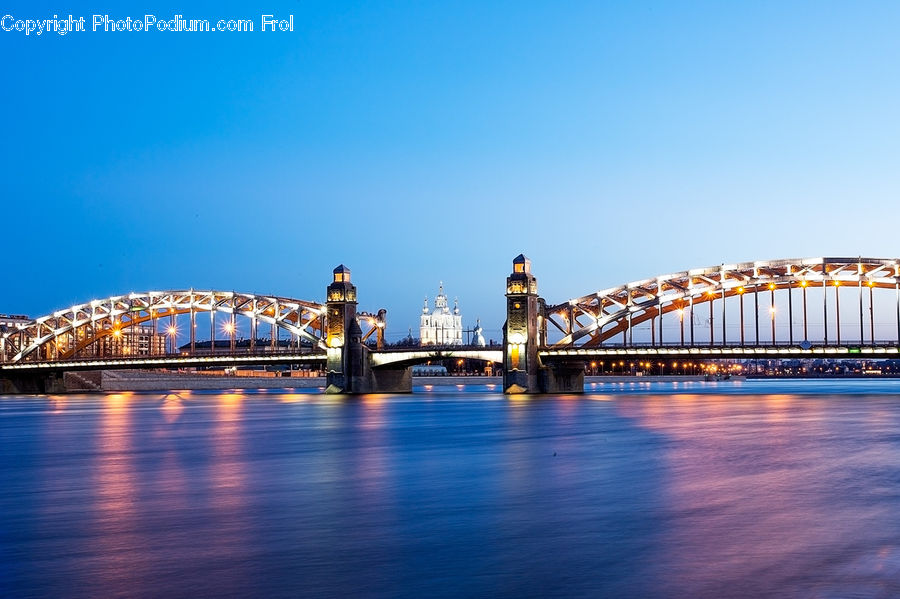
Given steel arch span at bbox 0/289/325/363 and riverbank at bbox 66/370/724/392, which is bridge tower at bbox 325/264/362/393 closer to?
steel arch span at bbox 0/289/325/363

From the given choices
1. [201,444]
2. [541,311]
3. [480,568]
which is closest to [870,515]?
[480,568]

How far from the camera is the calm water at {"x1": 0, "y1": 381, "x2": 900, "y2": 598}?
1154cm

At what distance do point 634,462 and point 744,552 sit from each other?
11915mm

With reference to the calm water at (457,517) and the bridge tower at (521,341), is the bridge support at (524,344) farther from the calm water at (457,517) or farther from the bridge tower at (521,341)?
the calm water at (457,517)

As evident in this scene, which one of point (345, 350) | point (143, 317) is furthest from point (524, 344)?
point (143, 317)

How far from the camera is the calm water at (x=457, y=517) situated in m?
11.5

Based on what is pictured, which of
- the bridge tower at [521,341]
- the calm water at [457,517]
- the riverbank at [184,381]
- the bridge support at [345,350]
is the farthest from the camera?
the riverbank at [184,381]

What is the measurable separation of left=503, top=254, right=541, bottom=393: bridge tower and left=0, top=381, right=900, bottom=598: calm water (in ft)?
164

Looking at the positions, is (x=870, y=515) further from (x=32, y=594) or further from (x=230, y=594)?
(x=32, y=594)

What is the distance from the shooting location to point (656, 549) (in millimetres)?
13141

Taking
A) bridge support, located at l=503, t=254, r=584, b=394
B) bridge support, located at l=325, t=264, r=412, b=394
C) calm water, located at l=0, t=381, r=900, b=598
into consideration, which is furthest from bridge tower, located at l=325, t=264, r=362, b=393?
calm water, located at l=0, t=381, r=900, b=598

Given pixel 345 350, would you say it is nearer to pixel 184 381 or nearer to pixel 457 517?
pixel 184 381

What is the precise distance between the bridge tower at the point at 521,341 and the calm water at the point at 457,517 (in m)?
50.0

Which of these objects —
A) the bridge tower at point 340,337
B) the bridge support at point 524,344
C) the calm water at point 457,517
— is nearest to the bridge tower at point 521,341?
the bridge support at point 524,344
